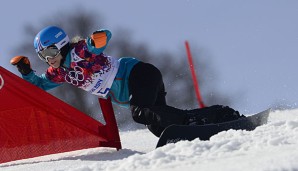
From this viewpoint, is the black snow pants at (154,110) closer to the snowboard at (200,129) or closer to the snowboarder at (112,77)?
the snowboarder at (112,77)

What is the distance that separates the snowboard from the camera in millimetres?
5586

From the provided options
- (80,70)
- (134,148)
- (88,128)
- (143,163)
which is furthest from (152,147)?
(143,163)

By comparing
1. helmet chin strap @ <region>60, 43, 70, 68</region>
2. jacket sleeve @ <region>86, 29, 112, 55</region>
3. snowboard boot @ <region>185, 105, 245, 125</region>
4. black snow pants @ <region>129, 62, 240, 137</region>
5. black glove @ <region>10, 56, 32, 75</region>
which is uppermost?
jacket sleeve @ <region>86, 29, 112, 55</region>

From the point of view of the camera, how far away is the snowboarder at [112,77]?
5.92 meters

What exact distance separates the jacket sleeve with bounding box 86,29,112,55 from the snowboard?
93cm

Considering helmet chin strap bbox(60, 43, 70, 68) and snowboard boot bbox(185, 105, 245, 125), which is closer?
helmet chin strap bbox(60, 43, 70, 68)

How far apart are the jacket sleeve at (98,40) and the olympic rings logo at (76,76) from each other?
261 mm

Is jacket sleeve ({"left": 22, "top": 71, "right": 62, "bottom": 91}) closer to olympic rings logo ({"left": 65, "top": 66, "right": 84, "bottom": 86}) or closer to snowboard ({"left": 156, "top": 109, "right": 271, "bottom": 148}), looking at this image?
olympic rings logo ({"left": 65, "top": 66, "right": 84, "bottom": 86})

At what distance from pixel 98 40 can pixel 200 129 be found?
1.19 meters

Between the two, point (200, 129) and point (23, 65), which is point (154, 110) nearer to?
point (200, 129)

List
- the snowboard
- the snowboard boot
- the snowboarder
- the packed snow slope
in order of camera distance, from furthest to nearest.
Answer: the snowboard boot
the snowboarder
the snowboard
the packed snow slope

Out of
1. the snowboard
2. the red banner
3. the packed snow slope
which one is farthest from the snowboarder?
the packed snow slope

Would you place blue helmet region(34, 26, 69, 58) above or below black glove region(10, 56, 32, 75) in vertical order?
above

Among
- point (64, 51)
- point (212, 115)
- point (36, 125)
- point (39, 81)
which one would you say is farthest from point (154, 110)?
point (39, 81)
